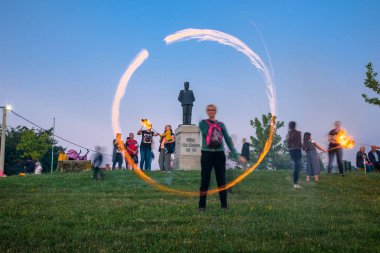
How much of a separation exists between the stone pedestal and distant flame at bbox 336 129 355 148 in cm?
1047

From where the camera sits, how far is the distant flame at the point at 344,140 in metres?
22.5

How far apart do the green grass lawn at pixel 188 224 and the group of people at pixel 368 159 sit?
605 inches

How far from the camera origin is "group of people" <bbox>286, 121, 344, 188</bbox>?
18.3 metres

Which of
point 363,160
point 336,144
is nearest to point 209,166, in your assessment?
point 336,144

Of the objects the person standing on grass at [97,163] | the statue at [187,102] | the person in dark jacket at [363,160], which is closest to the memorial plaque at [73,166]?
the statue at [187,102]

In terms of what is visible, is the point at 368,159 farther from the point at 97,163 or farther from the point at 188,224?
the point at 188,224

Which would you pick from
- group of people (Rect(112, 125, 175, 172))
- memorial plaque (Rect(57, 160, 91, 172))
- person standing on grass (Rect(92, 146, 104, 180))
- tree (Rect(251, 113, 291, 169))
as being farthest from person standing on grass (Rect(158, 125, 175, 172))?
tree (Rect(251, 113, 291, 169))

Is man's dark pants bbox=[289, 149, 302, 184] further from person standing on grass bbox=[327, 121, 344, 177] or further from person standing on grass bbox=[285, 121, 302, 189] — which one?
person standing on grass bbox=[327, 121, 344, 177]

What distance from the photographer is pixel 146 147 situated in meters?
25.1

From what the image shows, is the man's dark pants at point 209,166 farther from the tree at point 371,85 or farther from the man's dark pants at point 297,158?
the tree at point 371,85

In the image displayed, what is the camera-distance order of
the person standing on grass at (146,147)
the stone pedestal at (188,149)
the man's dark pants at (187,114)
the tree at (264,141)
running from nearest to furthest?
the person standing on grass at (146,147) < the stone pedestal at (188,149) < the man's dark pants at (187,114) < the tree at (264,141)

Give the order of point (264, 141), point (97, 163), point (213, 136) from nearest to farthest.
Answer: point (213, 136) < point (97, 163) < point (264, 141)

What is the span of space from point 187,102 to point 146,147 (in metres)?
7.37

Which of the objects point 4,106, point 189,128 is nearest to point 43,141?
point 4,106
